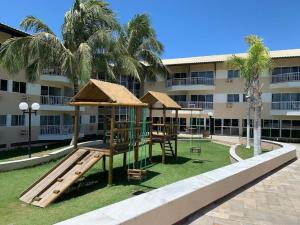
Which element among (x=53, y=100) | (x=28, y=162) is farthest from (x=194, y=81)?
(x=28, y=162)

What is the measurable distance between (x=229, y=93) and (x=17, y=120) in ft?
76.1

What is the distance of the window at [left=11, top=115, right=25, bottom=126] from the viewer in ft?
88.1

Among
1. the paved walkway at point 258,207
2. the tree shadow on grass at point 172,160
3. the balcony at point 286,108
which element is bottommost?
the tree shadow on grass at point 172,160

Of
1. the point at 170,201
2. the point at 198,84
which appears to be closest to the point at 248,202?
the point at 170,201

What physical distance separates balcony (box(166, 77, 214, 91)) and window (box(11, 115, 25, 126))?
18963 millimetres

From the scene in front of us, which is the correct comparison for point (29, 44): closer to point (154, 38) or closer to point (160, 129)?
point (160, 129)

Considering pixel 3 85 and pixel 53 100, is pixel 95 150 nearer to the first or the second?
pixel 3 85

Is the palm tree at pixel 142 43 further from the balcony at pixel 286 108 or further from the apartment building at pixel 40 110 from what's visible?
the balcony at pixel 286 108

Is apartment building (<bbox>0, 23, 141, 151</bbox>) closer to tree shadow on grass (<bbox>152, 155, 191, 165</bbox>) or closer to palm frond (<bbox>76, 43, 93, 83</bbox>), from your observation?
palm frond (<bbox>76, 43, 93, 83</bbox>)

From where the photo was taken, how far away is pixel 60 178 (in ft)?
41.9

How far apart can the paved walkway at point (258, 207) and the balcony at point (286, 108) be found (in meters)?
24.8

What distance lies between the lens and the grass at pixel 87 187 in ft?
33.9

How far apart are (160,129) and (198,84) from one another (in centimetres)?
1897

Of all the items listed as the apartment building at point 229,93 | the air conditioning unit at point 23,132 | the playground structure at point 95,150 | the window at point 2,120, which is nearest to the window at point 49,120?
the air conditioning unit at point 23,132
